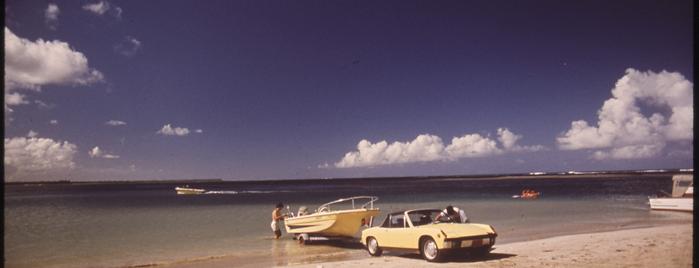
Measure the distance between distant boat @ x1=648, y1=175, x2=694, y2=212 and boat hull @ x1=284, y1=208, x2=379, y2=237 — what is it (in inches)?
924

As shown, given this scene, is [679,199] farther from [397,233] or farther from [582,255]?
[397,233]

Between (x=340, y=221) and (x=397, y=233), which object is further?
(x=340, y=221)

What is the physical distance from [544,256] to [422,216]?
3.54 meters

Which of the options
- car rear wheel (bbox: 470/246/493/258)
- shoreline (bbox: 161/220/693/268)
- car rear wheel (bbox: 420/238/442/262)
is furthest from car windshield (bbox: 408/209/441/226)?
car rear wheel (bbox: 470/246/493/258)

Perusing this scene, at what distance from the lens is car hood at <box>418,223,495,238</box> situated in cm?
1421

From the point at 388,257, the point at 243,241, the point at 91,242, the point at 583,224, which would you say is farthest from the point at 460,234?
the point at 91,242

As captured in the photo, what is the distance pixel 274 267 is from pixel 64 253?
12.4m

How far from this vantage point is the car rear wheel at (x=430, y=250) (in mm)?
14251

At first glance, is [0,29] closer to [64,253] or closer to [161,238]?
[64,253]

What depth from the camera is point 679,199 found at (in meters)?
33.8

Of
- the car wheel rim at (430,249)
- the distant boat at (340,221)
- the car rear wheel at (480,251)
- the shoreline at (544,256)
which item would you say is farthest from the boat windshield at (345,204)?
the car rear wheel at (480,251)

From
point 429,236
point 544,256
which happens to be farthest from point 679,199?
point 429,236

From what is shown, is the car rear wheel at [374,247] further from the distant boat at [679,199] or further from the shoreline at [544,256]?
the distant boat at [679,199]

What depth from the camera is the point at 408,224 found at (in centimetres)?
1552
